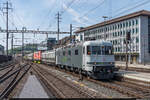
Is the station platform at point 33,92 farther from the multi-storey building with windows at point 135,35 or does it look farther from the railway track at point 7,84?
the multi-storey building with windows at point 135,35

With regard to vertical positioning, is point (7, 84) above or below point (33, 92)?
below

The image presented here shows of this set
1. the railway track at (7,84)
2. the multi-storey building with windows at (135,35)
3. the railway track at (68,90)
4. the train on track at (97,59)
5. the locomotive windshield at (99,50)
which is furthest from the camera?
the multi-storey building with windows at (135,35)

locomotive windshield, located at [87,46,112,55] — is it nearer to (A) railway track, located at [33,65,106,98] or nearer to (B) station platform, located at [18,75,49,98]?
(A) railway track, located at [33,65,106,98]

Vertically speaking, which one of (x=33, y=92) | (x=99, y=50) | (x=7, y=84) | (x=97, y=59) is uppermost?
(x=99, y=50)

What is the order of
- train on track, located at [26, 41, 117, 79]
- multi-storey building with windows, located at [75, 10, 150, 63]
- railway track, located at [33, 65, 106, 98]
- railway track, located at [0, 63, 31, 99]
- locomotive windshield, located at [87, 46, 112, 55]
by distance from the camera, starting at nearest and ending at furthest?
railway track, located at [33, 65, 106, 98], railway track, located at [0, 63, 31, 99], train on track, located at [26, 41, 117, 79], locomotive windshield, located at [87, 46, 112, 55], multi-storey building with windows, located at [75, 10, 150, 63]

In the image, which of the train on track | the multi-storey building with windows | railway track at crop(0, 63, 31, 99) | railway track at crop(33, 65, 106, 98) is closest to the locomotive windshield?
the train on track

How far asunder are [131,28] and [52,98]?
193 feet

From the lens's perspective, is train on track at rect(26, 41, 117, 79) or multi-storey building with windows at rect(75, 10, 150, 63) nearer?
train on track at rect(26, 41, 117, 79)

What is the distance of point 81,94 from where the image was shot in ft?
36.0

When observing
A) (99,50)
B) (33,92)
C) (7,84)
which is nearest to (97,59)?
(99,50)

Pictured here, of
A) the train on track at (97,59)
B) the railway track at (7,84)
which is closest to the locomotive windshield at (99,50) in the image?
the train on track at (97,59)

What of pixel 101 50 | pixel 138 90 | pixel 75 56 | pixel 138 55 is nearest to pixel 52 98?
pixel 138 90

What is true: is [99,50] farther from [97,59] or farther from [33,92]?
[33,92]

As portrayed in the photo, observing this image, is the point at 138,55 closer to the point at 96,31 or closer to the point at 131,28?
the point at 131,28
